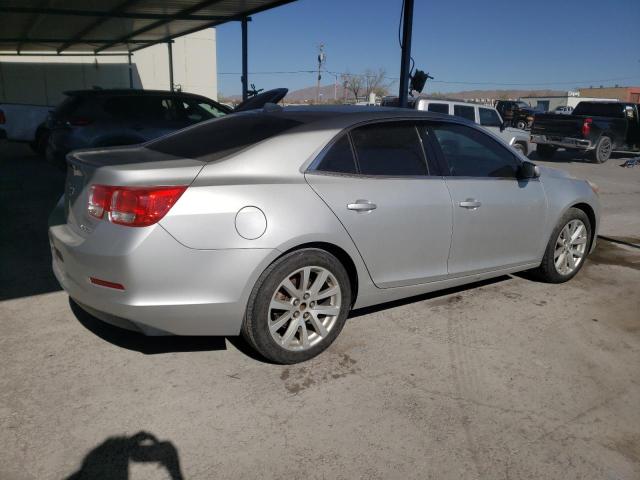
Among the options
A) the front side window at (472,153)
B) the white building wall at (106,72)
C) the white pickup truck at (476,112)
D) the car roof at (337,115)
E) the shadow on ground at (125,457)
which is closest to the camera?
the shadow on ground at (125,457)

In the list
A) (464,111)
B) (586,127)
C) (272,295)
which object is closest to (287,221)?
(272,295)

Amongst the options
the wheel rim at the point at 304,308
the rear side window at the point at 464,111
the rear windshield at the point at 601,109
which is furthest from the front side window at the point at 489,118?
the wheel rim at the point at 304,308

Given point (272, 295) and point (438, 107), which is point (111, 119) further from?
point (438, 107)

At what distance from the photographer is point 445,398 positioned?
9.87 ft

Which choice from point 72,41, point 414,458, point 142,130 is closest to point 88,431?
point 414,458

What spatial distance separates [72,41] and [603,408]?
19763 mm

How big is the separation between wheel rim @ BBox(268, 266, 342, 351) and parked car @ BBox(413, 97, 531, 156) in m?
10.6

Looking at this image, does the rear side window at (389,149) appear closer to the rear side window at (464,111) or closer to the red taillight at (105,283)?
the red taillight at (105,283)

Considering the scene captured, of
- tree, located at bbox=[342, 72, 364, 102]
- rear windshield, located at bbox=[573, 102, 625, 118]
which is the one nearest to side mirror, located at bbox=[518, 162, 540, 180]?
rear windshield, located at bbox=[573, 102, 625, 118]

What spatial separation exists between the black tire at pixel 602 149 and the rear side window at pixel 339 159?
15.6 metres

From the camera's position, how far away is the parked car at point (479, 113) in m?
13.4

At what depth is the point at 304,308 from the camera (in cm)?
327

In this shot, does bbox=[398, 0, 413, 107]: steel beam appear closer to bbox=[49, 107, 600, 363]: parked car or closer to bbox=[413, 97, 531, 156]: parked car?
bbox=[49, 107, 600, 363]: parked car

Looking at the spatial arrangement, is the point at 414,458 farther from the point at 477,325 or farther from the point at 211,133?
the point at 211,133
